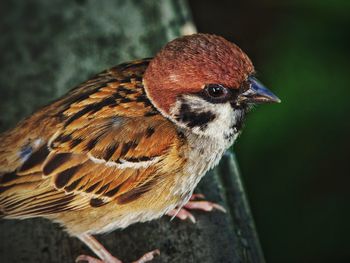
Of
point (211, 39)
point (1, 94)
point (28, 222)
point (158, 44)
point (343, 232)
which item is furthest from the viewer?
point (343, 232)

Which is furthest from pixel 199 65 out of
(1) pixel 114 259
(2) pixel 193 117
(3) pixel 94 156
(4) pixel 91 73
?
(4) pixel 91 73

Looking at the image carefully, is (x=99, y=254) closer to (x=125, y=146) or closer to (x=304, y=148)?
(x=125, y=146)

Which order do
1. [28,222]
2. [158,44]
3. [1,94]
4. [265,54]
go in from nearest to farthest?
[28,222] → [1,94] → [158,44] → [265,54]

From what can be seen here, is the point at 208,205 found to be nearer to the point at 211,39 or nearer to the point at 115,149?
the point at 115,149

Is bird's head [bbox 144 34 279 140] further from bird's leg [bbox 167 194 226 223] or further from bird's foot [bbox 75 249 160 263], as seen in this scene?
bird's foot [bbox 75 249 160 263]

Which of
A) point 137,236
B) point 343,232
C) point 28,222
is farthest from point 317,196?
point 28,222

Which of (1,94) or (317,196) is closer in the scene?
(1,94)

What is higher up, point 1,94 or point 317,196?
point 1,94
